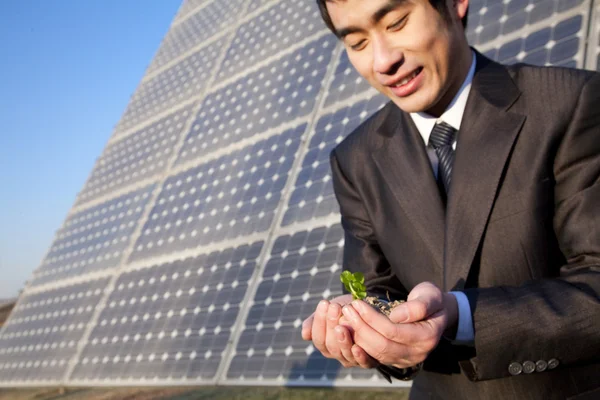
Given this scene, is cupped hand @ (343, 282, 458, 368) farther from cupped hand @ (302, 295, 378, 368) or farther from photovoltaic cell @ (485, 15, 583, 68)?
photovoltaic cell @ (485, 15, 583, 68)

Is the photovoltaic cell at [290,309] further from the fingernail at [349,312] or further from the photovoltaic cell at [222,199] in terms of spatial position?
the fingernail at [349,312]

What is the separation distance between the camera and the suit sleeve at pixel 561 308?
1.78m

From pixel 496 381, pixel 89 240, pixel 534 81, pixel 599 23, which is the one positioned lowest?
pixel 89 240

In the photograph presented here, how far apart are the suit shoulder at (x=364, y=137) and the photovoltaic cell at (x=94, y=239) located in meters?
7.69

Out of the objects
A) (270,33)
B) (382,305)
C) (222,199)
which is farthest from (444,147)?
(270,33)

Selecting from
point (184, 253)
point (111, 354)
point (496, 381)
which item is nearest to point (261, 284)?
point (184, 253)

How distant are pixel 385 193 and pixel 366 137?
254 millimetres

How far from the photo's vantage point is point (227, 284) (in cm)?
715

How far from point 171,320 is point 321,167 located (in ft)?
7.60

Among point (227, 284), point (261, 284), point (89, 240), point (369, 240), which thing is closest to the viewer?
point (369, 240)

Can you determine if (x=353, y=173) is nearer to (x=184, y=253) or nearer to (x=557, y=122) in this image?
(x=557, y=122)

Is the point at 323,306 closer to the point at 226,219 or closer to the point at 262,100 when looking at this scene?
the point at 226,219

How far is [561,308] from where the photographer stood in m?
1.79

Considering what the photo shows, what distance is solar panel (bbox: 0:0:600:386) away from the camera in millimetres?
6047
